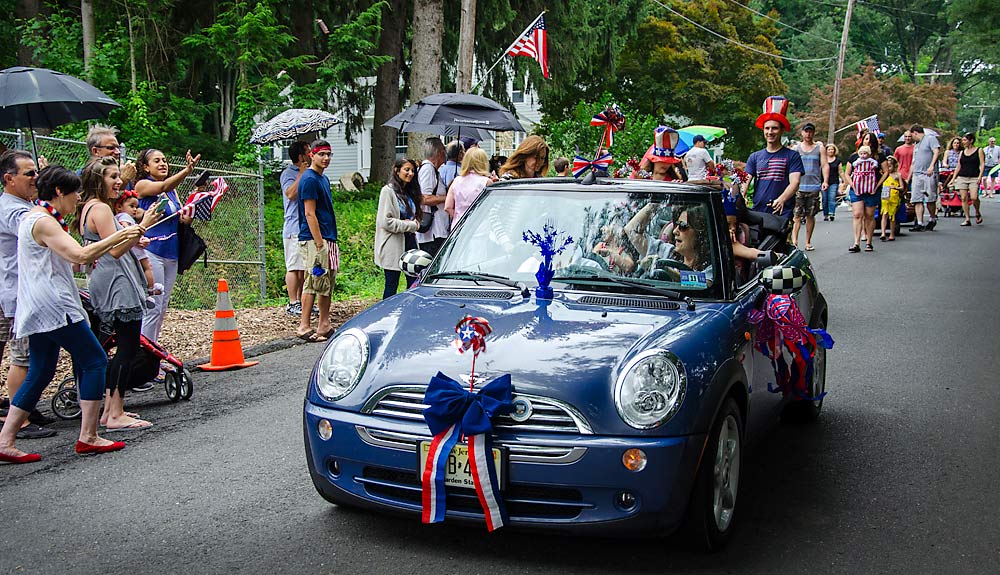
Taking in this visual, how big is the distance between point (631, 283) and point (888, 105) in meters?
54.9

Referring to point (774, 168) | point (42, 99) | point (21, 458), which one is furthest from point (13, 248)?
point (774, 168)

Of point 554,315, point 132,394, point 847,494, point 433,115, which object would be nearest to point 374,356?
point 554,315

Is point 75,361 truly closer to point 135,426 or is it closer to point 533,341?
point 135,426

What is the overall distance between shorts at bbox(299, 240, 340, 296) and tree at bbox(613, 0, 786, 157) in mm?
33912

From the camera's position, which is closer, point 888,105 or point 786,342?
point 786,342

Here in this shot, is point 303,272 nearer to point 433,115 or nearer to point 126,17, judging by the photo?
point 433,115

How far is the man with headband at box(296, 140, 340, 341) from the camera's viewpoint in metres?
9.81

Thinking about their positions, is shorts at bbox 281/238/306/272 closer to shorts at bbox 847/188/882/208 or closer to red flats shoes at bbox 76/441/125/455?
red flats shoes at bbox 76/441/125/455

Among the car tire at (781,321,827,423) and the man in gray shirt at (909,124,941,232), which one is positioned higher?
the man in gray shirt at (909,124,941,232)

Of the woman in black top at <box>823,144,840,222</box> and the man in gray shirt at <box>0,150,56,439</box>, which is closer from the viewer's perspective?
the man in gray shirt at <box>0,150,56,439</box>

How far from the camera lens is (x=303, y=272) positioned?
1126 centimetres

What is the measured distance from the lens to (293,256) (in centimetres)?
1102

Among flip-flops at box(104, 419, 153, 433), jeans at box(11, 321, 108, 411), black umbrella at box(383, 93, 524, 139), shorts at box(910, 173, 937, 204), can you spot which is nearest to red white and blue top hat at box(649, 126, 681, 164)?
black umbrella at box(383, 93, 524, 139)

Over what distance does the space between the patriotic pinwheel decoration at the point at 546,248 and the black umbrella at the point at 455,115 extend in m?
8.05
